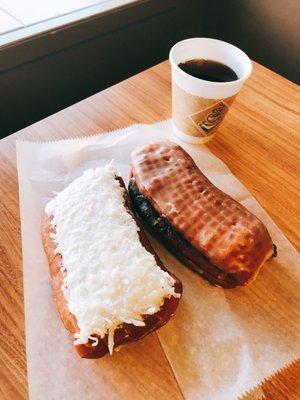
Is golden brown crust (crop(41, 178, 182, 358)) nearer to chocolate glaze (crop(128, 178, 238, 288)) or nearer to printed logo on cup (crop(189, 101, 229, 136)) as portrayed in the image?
chocolate glaze (crop(128, 178, 238, 288))

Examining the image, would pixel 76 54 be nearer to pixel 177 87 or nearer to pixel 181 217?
pixel 177 87

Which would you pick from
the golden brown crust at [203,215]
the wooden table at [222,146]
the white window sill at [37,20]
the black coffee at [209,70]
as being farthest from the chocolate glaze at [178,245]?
the white window sill at [37,20]

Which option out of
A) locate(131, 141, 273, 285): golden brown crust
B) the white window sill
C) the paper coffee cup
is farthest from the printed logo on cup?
the white window sill

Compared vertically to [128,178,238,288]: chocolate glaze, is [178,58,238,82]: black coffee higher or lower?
higher

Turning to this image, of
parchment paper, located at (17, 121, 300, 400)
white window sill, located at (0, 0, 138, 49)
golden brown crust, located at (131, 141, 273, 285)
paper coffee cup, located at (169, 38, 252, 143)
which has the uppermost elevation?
white window sill, located at (0, 0, 138, 49)

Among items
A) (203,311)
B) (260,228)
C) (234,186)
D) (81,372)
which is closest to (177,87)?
(234,186)

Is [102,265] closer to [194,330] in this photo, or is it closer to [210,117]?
[194,330]

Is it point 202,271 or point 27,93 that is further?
point 27,93
